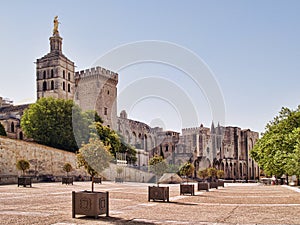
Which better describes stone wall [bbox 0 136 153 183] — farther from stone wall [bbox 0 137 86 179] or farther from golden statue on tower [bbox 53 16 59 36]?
golden statue on tower [bbox 53 16 59 36]

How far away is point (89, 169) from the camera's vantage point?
461 inches

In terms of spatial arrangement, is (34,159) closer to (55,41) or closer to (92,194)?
(92,194)

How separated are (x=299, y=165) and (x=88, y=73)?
56140mm

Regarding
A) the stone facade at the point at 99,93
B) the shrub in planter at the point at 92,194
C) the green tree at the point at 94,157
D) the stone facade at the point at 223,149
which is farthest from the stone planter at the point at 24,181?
the stone facade at the point at 223,149

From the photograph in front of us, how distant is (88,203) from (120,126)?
68.9 metres

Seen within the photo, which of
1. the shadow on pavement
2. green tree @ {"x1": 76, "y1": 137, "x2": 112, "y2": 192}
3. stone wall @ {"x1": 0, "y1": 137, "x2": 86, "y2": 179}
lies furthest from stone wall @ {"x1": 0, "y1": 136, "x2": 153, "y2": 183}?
the shadow on pavement

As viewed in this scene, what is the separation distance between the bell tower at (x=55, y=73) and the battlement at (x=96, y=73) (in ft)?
7.04

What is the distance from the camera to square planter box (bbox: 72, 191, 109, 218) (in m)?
9.96

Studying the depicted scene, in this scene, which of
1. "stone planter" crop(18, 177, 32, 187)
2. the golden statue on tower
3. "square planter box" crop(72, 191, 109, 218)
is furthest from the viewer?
the golden statue on tower

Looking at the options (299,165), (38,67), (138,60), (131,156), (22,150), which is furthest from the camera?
(38,67)

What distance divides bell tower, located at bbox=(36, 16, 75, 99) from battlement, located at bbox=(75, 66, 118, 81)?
2145mm

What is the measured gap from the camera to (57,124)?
50219 mm

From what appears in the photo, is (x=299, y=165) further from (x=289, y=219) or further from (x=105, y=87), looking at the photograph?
(x=105, y=87)

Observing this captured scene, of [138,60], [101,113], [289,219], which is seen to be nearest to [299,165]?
[138,60]
